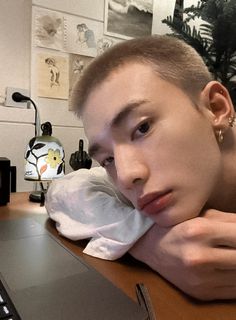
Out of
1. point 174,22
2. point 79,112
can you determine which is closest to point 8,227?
point 79,112

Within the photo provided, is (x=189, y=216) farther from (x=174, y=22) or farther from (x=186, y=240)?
(x=174, y=22)

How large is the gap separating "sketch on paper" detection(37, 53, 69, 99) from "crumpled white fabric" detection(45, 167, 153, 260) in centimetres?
78

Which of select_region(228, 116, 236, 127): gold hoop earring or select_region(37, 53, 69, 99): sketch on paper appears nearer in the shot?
select_region(228, 116, 236, 127): gold hoop earring

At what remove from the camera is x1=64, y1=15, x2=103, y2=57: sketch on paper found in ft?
4.71

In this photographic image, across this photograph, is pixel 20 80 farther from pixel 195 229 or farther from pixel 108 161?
pixel 195 229

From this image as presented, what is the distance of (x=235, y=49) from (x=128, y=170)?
0.90 metres

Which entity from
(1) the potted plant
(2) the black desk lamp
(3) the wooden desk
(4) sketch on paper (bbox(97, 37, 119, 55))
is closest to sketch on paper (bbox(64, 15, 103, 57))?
(4) sketch on paper (bbox(97, 37, 119, 55))

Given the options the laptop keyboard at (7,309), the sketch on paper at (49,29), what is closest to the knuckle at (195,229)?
the laptop keyboard at (7,309)

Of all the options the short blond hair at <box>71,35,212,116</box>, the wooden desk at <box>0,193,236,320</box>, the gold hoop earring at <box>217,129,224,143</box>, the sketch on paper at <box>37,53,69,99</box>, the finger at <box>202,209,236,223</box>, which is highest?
the sketch on paper at <box>37,53,69,99</box>

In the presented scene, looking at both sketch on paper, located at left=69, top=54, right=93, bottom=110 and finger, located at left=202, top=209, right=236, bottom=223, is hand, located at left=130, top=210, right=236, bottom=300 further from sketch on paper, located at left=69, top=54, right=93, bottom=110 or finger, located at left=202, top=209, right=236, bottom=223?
sketch on paper, located at left=69, top=54, right=93, bottom=110

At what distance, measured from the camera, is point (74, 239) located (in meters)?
0.57

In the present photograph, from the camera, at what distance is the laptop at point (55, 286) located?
1.07 feet

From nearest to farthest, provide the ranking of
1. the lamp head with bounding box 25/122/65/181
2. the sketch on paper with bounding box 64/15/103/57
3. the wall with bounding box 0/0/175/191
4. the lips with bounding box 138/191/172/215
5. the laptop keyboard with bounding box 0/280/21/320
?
the laptop keyboard with bounding box 0/280/21/320 → the lips with bounding box 138/191/172/215 → the lamp head with bounding box 25/122/65/181 → the wall with bounding box 0/0/175/191 → the sketch on paper with bounding box 64/15/103/57

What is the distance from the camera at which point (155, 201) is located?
42 cm
